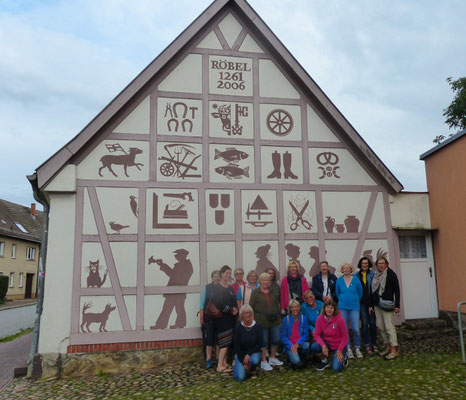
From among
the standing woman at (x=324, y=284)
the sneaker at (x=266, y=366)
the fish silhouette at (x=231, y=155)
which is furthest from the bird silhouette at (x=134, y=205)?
the standing woman at (x=324, y=284)

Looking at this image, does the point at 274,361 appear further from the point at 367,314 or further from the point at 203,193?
the point at 203,193

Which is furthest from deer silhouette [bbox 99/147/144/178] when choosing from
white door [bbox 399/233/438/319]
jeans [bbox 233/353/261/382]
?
white door [bbox 399/233/438/319]

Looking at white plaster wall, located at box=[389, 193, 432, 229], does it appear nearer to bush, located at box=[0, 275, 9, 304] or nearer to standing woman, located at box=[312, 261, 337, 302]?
standing woman, located at box=[312, 261, 337, 302]

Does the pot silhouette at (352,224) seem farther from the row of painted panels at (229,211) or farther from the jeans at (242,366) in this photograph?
the jeans at (242,366)

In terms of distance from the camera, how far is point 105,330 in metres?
7.29

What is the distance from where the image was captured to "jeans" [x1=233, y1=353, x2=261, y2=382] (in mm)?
6164

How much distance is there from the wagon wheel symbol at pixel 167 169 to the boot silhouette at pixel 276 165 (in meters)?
1.98

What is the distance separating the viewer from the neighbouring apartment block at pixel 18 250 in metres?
28.2

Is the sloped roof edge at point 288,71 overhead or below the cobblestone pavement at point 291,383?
overhead

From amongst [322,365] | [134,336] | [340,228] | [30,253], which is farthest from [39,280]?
[30,253]

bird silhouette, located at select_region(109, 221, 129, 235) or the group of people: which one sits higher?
bird silhouette, located at select_region(109, 221, 129, 235)

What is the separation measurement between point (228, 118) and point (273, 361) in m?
4.71

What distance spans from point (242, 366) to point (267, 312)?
1.09 m

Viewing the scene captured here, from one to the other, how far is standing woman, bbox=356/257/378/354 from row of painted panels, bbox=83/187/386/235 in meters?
1.20
